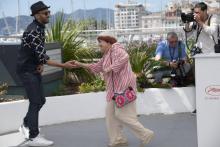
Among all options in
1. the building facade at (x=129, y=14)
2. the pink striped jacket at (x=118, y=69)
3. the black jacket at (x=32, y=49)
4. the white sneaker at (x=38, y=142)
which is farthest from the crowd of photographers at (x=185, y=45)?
the building facade at (x=129, y=14)

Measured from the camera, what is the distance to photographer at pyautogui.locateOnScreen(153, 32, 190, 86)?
882cm

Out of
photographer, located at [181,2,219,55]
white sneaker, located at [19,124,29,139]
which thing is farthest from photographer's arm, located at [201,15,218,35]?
white sneaker, located at [19,124,29,139]

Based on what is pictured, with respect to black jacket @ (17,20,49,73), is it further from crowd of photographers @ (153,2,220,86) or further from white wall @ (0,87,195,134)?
crowd of photographers @ (153,2,220,86)

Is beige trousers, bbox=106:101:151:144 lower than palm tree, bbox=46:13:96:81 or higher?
lower

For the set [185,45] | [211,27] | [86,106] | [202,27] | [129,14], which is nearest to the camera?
[211,27]

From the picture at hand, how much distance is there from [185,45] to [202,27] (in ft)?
4.65

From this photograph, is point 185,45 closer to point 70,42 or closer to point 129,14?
point 70,42

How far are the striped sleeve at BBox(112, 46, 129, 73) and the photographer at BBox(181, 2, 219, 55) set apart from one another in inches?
79.2

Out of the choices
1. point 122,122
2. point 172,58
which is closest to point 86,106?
point 172,58

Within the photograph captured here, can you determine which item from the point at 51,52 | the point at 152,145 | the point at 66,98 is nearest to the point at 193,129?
the point at 152,145

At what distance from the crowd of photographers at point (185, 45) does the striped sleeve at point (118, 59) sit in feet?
6.23

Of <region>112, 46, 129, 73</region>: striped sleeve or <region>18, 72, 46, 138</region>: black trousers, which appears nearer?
<region>112, 46, 129, 73</region>: striped sleeve

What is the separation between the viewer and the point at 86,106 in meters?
8.60

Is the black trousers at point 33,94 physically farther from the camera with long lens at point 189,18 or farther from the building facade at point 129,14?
the building facade at point 129,14
